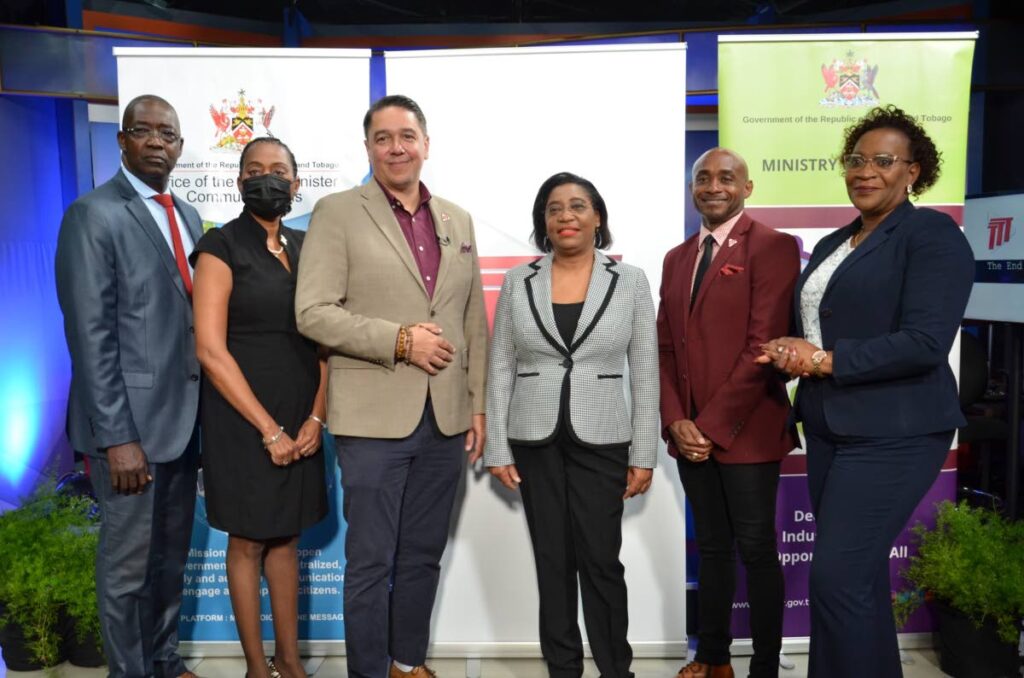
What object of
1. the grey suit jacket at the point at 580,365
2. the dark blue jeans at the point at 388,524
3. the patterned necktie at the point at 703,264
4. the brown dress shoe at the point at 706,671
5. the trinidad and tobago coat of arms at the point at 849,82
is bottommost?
the brown dress shoe at the point at 706,671

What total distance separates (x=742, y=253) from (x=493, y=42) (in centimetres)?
653

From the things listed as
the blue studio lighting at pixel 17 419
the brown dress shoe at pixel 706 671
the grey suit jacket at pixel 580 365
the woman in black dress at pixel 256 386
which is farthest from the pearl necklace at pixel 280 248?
the blue studio lighting at pixel 17 419

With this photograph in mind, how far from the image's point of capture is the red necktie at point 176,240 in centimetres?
248

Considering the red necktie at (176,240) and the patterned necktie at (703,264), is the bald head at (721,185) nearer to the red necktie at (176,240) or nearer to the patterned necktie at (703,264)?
the patterned necktie at (703,264)

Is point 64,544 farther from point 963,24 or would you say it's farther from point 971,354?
point 963,24

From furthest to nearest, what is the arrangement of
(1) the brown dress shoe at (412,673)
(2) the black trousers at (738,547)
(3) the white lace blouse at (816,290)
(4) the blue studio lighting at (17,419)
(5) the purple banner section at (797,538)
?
(4) the blue studio lighting at (17,419)
(5) the purple banner section at (797,538)
(1) the brown dress shoe at (412,673)
(2) the black trousers at (738,547)
(3) the white lace blouse at (816,290)

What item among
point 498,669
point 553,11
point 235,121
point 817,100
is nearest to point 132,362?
point 235,121

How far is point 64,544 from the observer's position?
300 cm

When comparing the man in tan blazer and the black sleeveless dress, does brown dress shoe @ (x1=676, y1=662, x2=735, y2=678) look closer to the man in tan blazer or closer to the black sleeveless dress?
the man in tan blazer

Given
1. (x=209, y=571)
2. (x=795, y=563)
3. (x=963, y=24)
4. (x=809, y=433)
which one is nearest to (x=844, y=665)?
(x=809, y=433)

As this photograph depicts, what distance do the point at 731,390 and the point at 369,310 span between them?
1179 millimetres

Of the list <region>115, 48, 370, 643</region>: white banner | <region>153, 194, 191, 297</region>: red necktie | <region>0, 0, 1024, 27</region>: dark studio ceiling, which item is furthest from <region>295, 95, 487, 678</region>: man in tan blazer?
<region>0, 0, 1024, 27</region>: dark studio ceiling

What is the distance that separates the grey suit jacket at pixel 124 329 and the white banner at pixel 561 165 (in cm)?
112

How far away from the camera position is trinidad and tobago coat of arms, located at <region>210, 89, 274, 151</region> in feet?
9.85
